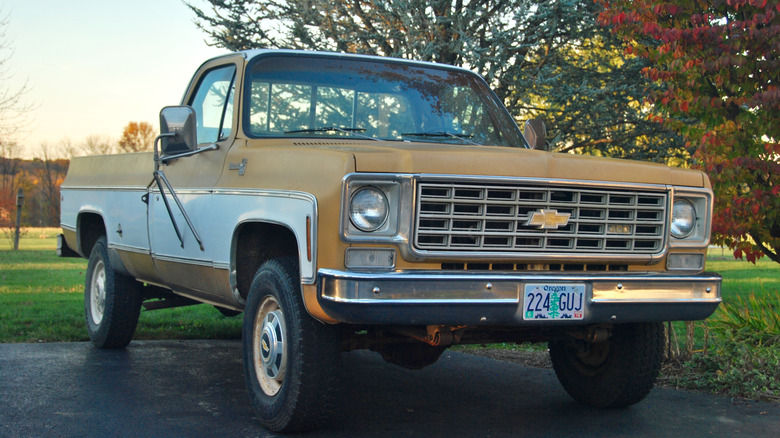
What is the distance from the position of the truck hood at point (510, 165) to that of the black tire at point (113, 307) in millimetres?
3593

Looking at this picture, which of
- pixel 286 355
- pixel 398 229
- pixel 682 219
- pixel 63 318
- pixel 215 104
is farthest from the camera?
pixel 63 318

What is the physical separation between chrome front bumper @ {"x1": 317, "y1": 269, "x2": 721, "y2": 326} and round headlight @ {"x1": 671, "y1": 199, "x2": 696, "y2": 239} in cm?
36

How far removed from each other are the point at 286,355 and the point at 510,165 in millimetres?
1453

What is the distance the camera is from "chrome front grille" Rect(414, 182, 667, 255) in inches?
163

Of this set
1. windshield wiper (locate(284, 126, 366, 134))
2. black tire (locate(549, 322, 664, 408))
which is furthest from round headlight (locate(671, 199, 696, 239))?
windshield wiper (locate(284, 126, 366, 134))

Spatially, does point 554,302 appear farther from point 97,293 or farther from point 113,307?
point 97,293

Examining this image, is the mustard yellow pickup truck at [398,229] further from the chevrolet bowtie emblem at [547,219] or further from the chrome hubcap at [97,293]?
the chrome hubcap at [97,293]

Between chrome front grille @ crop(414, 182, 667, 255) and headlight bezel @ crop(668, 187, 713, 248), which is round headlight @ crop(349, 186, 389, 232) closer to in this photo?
chrome front grille @ crop(414, 182, 667, 255)

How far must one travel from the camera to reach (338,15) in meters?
16.5

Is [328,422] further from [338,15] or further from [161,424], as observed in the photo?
[338,15]

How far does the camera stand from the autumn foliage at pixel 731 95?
→ 734 centimetres

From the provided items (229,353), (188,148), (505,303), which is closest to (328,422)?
(505,303)

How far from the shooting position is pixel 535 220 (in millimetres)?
4312

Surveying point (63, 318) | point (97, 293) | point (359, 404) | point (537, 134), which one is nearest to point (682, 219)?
point (537, 134)
